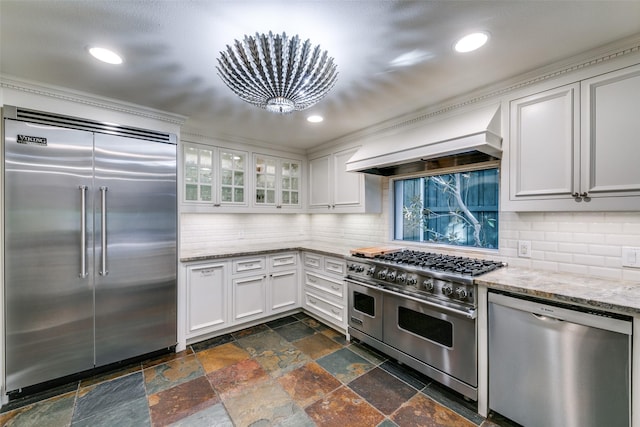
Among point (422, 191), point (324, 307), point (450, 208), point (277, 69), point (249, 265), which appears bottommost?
point (324, 307)

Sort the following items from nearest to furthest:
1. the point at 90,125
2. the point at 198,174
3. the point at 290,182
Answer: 1. the point at 90,125
2. the point at 198,174
3. the point at 290,182

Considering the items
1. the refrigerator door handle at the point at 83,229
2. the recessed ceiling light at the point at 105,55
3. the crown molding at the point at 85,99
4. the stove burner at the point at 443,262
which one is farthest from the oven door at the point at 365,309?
the recessed ceiling light at the point at 105,55

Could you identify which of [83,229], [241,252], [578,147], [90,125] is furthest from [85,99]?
[578,147]

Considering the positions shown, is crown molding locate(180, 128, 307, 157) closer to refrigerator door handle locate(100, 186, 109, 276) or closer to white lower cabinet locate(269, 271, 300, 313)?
refrigerator door handle locate(100, 186, 109, 276)

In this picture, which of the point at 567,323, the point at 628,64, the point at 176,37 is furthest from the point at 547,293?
the point at 176,37

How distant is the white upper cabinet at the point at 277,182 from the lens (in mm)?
3686

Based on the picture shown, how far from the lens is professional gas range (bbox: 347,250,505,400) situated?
6.25ft

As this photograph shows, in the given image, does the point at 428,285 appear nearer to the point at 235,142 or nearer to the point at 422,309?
the point at 422,309

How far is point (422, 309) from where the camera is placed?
7.07 ft

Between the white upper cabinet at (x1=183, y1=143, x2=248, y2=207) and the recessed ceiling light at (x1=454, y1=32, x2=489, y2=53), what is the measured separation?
2.65m

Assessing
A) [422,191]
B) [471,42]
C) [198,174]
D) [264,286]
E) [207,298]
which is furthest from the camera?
[264,286]

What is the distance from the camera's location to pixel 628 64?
5.11 feet

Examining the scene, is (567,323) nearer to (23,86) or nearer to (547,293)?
(547,293)

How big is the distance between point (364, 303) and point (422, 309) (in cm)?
67
